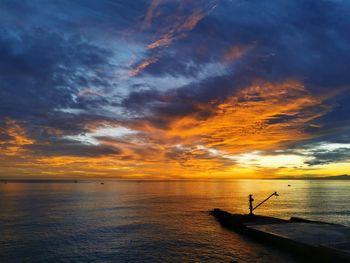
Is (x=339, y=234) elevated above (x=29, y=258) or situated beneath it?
elevated above

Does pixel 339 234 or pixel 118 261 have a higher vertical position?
pixel 339 234

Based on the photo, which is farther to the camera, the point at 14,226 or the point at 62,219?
the point at 62,219

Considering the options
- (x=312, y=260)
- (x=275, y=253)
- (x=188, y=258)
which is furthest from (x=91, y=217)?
(x=312, y=260)

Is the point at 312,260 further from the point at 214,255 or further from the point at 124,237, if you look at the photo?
the point at 124,237

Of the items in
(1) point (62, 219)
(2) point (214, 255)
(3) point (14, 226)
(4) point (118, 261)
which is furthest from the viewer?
(1) point (62, 219)

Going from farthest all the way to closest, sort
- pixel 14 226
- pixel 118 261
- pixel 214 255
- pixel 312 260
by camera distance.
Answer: pixel 14 226 < pixel 214 255 < pixel 118 261 < pixel 312 260

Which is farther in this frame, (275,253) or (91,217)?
(91,217)

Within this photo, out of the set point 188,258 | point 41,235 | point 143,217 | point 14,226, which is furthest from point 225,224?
point 14,226

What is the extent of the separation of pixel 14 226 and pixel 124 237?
24.1 m

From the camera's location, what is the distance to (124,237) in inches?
1893

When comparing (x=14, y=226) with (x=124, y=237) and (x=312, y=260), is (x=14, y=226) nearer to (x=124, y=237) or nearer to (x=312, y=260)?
(x=124, y=237)

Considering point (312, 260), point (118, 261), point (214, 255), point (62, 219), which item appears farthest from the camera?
point (62, 219)

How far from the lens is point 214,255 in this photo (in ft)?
122

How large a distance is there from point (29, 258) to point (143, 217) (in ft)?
121
